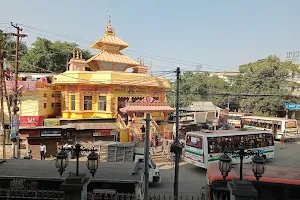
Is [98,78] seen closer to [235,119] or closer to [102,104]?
[102,104]

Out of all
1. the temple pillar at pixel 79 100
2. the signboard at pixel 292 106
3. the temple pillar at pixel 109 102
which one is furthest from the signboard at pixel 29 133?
the signboard at pixel 292 106

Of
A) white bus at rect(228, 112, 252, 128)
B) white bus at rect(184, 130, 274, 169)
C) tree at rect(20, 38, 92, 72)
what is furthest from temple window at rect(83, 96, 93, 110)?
white bus at rect(228, 112, 252, 128)

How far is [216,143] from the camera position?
613 inches

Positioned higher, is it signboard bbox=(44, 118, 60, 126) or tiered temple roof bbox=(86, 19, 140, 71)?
tiered temple roof bbox=(86, 19, 140, 71)

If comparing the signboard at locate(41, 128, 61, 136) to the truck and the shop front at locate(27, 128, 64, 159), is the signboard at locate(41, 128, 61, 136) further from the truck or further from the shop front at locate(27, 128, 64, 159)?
the truck

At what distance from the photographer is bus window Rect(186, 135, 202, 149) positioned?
15.5 meters

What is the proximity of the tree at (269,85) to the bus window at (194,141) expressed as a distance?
28.1 meters

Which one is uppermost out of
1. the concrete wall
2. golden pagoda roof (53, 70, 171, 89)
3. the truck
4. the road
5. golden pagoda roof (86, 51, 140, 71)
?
golden pagoda roof (86, 51, 140, 71)

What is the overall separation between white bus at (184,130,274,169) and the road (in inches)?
32.5

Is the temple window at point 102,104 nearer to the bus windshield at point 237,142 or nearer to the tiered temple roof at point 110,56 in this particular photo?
the tiered temple roof at point 110,56

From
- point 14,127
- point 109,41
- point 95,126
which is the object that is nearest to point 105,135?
point 95,126

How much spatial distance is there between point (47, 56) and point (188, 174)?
125 ft

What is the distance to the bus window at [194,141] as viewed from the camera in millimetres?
15461

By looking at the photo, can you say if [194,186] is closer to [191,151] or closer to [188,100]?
[191,151]
